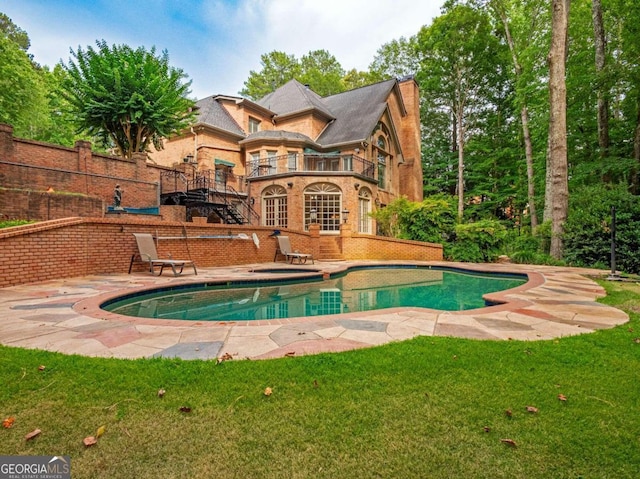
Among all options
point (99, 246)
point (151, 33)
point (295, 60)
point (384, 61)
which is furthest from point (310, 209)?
point (295, 60)

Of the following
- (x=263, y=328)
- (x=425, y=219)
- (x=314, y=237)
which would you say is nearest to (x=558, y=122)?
(x=425, y=219)

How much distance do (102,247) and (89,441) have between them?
8090 mm

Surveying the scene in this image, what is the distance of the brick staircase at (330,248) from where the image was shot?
607 inches

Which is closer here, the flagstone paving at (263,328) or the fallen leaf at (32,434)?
the fallen leaf at (32,434)

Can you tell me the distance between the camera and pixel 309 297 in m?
7.19

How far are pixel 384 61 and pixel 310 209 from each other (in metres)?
21.4

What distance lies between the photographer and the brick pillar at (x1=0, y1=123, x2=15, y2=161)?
11664 mm

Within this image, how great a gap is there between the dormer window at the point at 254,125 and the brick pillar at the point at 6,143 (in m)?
13.1

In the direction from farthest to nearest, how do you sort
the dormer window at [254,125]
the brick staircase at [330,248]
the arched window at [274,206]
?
the dormer window at [254,125]
the arched window at [274,206]
the brick staircase at [330,248]

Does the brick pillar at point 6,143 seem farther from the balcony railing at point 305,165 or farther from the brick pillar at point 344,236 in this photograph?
the brick pillar at point 344,236

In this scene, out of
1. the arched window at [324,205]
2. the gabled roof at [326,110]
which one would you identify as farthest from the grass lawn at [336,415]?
the gabled roof at [326,110]

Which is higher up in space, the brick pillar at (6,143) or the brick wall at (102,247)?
the brick pillar at (6,143)

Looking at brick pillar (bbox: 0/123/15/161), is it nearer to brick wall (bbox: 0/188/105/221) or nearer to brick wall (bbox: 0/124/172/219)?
brick wall (bbox: 0/124/172/219)

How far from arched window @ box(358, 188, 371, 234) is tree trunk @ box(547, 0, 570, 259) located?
9.03 metres
